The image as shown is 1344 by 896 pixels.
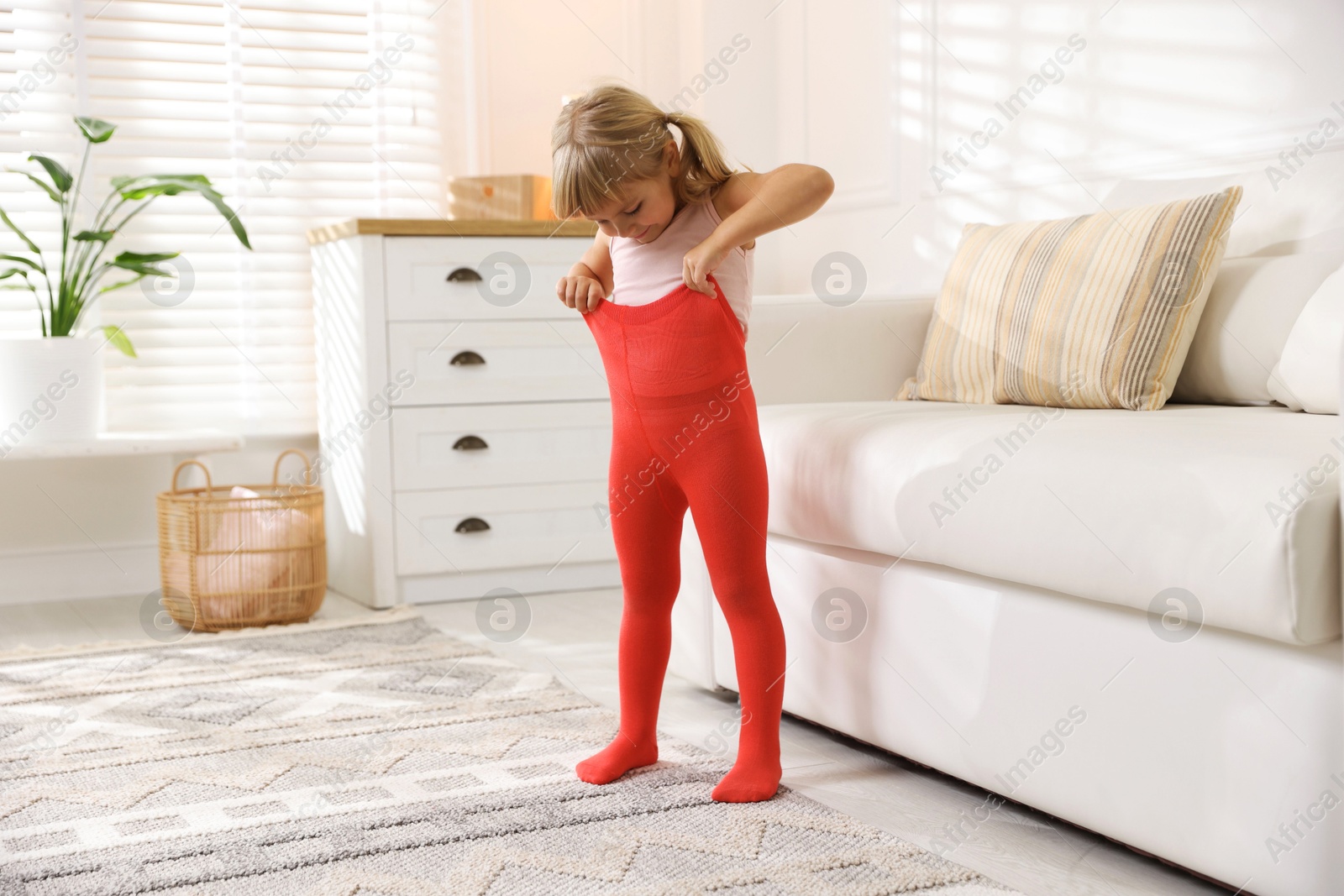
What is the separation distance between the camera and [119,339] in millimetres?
2719

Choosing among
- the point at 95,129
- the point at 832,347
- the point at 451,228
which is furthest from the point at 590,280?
the point at 95,129

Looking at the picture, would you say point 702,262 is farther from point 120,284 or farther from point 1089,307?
point 120,284

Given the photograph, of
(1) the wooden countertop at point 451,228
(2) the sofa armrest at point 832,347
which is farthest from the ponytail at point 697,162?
(1) the wooden countertop at point 451,228

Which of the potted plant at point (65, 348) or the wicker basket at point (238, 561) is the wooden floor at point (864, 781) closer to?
the wicker basket at point (238, 561)

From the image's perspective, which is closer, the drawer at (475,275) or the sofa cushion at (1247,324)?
the sofa cushion at (1247,324)

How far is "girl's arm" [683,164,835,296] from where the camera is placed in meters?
1.31

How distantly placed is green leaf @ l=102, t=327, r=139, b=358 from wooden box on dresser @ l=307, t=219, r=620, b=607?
42 centimetres

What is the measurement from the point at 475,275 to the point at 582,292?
124 cm

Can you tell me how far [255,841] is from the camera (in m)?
1.27

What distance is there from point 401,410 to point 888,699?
1.46m

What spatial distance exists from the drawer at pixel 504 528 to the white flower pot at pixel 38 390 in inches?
27.1

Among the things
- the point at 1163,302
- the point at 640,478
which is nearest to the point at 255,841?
the point at 640,478

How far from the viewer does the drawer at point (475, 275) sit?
257 cm

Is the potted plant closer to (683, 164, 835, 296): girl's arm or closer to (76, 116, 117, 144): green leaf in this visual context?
(76, 116, 117, 144): green leaf
